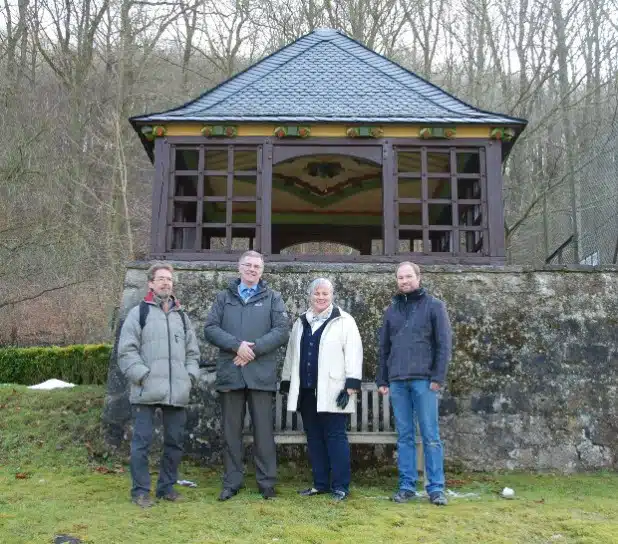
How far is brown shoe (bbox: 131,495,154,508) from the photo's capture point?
4402 millimetres

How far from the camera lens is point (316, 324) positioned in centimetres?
491

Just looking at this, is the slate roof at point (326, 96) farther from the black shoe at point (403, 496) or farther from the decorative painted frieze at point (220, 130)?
the black shoe at point (403, 496)

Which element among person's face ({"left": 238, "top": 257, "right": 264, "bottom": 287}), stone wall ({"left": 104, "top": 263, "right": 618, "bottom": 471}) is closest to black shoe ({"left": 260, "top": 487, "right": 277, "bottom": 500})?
stone wall ({"left": 104, "top": 263, "right": 618, "bottom": 471})

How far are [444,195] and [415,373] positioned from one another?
18.8 feet

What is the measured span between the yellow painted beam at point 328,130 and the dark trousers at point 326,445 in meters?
3.48

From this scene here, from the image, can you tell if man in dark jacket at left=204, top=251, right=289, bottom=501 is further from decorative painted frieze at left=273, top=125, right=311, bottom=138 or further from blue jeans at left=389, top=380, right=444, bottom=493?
decorative painted frieze at left=273, top=125, right=311, bottom=138

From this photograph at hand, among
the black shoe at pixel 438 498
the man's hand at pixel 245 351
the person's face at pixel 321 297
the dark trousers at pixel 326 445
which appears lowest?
the black shoe at pixel 438 498

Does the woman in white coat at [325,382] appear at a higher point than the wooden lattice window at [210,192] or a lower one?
lower

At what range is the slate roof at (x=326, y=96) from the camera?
732 cm

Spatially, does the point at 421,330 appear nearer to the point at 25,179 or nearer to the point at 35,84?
the point at 25,179

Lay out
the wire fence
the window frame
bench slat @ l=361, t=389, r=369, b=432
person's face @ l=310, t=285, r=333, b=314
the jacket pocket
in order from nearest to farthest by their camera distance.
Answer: the jacket pocket < person's face @ l=310, t=285, r=333, b=314 < bench slat @ l=361, t=389, r=369, b=432 < the window frame < the wire fence

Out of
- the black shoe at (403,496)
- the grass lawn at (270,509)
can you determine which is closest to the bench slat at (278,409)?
the grass lawn at (270,509)

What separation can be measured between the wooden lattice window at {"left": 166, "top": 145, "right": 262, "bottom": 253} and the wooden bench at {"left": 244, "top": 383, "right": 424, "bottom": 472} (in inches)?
86.2

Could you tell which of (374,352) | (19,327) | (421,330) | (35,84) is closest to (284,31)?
(35,84)
